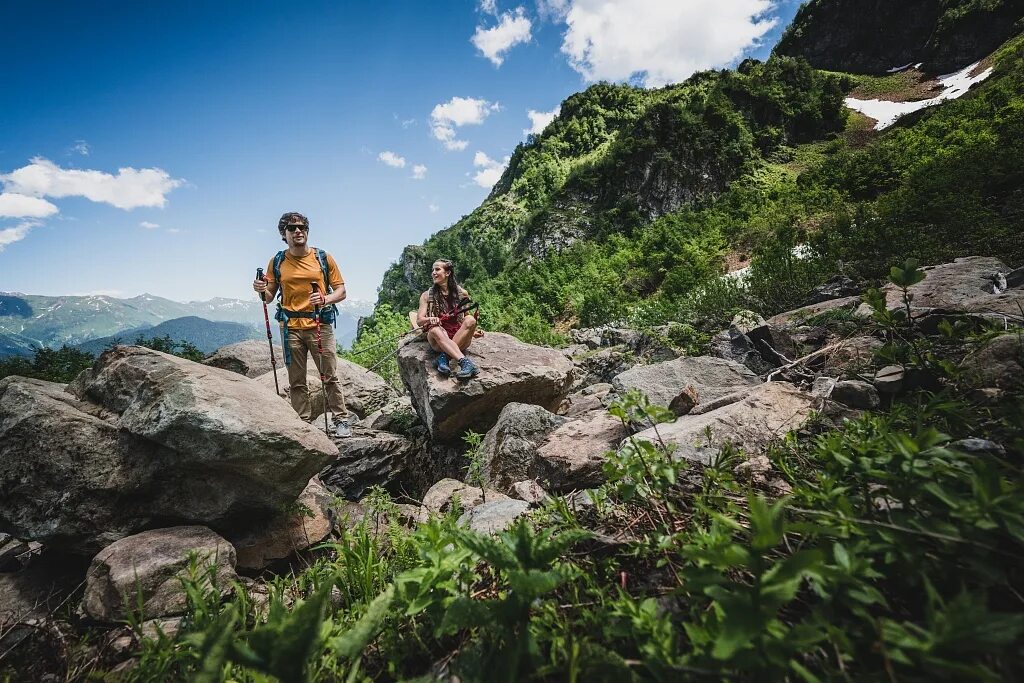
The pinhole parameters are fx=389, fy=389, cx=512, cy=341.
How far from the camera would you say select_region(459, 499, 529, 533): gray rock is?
7.34 feet

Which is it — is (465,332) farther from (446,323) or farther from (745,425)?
(745,425)

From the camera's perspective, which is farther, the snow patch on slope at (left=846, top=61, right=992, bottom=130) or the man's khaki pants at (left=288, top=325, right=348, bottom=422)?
the snow patch on slope at (left=846, top=61, right=992, bottom=130)

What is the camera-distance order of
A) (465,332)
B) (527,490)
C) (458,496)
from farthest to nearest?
(465,332)
(458,496)
(527,490)

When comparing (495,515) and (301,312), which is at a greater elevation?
(301,312)

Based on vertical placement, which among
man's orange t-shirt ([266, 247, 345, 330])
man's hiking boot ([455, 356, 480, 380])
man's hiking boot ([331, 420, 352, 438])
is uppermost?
man's orange t-shirt ([266, 247, 345, 330])

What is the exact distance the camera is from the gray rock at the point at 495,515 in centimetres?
224

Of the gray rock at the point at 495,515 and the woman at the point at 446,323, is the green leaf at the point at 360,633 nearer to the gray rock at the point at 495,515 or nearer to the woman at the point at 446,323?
the gray rock at the point at 495,515

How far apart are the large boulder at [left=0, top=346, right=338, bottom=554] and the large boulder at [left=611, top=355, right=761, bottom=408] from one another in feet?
10.3

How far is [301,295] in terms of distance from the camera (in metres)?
5.23

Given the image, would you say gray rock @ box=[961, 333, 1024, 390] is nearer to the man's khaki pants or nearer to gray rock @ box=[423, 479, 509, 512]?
gray rock @ box=[423, 479, 509, 512]

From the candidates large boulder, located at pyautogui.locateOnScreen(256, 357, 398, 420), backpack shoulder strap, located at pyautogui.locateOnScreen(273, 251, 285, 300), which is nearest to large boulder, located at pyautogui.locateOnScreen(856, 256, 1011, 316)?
backpack shoulder strap, located at pyautogui.locateOnScreen(273, 251, 285, 300)

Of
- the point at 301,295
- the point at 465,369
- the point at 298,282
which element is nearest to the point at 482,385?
the point at 465,369

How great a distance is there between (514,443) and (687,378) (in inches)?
80.6

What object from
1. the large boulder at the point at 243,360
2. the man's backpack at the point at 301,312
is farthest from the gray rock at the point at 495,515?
the large boulder at the point at 243,360
